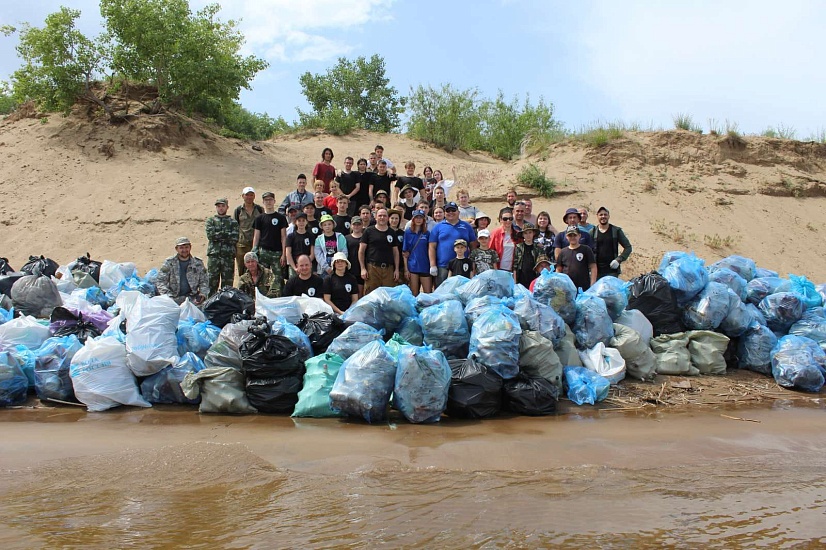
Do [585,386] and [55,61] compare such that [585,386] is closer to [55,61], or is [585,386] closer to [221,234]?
[221,234]

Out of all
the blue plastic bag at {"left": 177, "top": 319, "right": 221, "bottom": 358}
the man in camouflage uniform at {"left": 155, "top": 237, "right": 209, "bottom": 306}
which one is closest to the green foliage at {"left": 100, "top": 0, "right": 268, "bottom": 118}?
the man in camouflage uniform at {"left": 155, "top": 237, "right": 209, "bottom": 306}

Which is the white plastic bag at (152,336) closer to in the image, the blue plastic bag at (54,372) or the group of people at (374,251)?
the blue plastic bag at (54,372)

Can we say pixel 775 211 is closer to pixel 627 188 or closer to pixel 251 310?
pixel 627 188

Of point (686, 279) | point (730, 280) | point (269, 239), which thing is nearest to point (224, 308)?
point (269, 239)

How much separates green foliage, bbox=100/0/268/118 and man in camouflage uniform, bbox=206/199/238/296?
7362 millimetres

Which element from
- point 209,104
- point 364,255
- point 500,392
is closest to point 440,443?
point 500,392

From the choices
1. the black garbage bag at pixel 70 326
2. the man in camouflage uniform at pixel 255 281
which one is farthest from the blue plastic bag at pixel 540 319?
the black garbage bag at pixel 70 326

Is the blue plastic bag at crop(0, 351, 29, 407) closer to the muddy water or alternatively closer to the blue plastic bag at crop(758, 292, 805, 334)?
the muddy water

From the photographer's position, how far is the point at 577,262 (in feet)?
24.1

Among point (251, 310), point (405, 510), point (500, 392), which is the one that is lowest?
point (405, 510)

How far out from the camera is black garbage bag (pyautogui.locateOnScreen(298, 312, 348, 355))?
5.87m

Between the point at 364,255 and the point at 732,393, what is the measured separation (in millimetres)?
4079

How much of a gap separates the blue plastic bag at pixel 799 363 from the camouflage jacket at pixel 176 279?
20.4ft

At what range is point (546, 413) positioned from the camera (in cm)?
550
